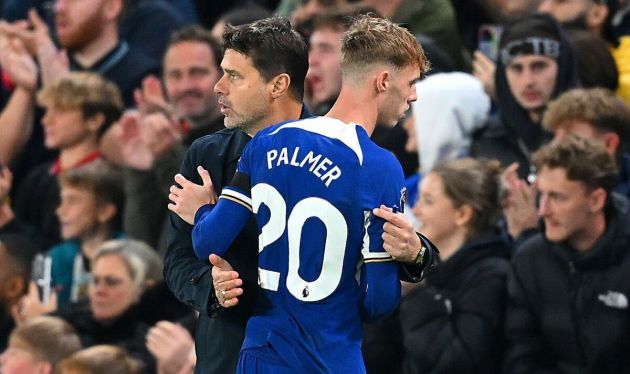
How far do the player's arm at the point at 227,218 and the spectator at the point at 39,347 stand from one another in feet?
10.5

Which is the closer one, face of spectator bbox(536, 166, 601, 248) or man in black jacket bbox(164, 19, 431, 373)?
man in black jacket bbox(164, 19, 431, 373)

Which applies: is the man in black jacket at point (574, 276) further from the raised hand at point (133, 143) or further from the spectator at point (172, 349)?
the raised hand at point (133, 143)

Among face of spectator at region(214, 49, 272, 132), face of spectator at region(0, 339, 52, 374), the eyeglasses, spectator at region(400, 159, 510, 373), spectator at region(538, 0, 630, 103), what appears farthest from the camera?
spectator at region(538, 0, 630, 103)

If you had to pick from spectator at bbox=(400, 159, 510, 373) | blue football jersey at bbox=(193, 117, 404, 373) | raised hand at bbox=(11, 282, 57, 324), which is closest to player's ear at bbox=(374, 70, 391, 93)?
blue football jersey at bbox=(193, 117, 404, 373)

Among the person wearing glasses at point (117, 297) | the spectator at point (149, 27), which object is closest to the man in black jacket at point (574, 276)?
the person wearing glasses at point (117, 297)

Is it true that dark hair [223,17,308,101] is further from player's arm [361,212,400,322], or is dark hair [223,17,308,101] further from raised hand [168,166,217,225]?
player's arm [361,212,400,322]

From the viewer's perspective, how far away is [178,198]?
4.71 m

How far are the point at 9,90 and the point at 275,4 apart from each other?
1.91 metres

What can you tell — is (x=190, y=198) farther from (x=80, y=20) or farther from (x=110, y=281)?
(x=80, y=20)

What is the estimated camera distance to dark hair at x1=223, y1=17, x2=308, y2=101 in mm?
4656

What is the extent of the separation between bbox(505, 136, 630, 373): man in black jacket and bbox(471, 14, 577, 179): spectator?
3.08 feet

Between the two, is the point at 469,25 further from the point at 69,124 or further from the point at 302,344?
the point at 302,344

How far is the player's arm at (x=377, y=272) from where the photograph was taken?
444 centimetres

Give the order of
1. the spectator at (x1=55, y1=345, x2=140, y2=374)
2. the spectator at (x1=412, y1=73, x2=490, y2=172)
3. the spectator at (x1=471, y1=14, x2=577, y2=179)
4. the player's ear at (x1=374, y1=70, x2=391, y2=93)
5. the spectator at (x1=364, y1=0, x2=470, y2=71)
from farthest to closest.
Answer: the spectator at (x1=364, y1=0, x2=470, y2=71) < the spectator at (x1=412, y1=73, x2=490, y2=172) < the spectator at (x1=471, y1=14, x2=577, y2=179) < the spectator at (x1=55, y1=345, x2=140, y2=374) < the player's ear at (x1=374, y1=70, x2=391, y2=93)
